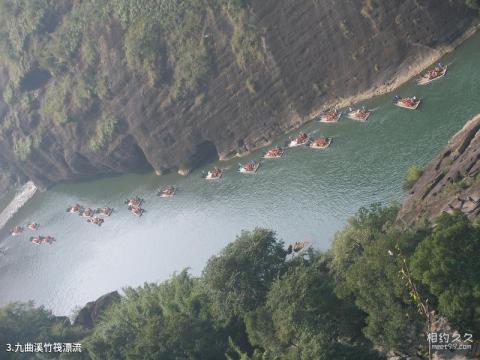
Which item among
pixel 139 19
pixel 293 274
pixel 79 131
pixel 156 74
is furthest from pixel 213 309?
pixel 79 131

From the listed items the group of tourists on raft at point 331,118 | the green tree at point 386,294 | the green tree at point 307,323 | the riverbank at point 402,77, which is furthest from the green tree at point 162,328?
the riverbank at point 402,77

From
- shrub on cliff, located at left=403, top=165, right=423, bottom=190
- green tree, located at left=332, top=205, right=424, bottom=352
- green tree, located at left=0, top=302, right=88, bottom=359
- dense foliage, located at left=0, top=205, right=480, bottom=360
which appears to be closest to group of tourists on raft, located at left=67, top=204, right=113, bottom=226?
green tree, located at left=0, top=302, right=88, bottom=359

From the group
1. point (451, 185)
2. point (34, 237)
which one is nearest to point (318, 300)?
point (451, 185)

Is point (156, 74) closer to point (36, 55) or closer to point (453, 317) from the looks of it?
point (36, 55)

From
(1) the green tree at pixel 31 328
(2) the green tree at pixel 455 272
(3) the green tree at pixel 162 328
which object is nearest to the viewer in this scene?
(2) the green tree at pixel 455 272

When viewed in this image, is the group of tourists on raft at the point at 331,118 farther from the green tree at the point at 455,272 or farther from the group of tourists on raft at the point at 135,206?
the green tree at the point at 455,272

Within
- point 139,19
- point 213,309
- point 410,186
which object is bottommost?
point 213,309
